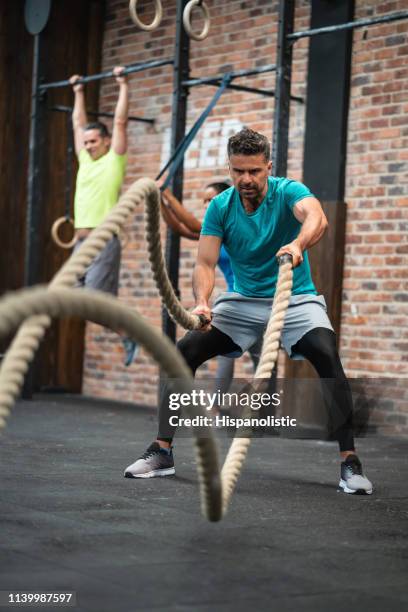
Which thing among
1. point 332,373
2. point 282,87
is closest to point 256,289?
point 332,373

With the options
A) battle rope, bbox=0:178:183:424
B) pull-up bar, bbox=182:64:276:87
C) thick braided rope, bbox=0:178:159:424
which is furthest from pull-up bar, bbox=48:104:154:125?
thick braided rope, bbox=0:178:159:424

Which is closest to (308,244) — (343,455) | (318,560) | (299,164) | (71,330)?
(343,455)

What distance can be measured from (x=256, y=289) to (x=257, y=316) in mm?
127

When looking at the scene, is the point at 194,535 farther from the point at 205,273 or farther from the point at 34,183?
the point at 34,183

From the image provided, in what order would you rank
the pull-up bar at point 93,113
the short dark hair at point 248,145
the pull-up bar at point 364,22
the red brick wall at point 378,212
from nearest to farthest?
1. the short dark hair at point 248,145
2. the pull-up bar at point 364,22
3. the red brick wall at point 378,212
4. the pull-up bar at point 93,113

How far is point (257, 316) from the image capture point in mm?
5035

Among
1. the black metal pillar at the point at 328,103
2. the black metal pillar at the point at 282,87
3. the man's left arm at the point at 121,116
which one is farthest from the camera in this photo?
the man's left arm at the point at 121,116

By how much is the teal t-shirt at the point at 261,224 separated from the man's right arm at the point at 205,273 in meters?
0.05

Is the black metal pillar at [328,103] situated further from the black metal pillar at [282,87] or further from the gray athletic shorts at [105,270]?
the gray athletic shorts at [105,270]

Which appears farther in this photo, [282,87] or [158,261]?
[282,87]

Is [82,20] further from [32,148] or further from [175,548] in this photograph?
[175,548]

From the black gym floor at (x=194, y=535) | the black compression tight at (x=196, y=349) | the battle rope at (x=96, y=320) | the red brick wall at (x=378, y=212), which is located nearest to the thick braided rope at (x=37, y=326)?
the battle rope at (x=96, y=320)

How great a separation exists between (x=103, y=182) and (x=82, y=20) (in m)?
2.24

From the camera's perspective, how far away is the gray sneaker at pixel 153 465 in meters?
5.02
